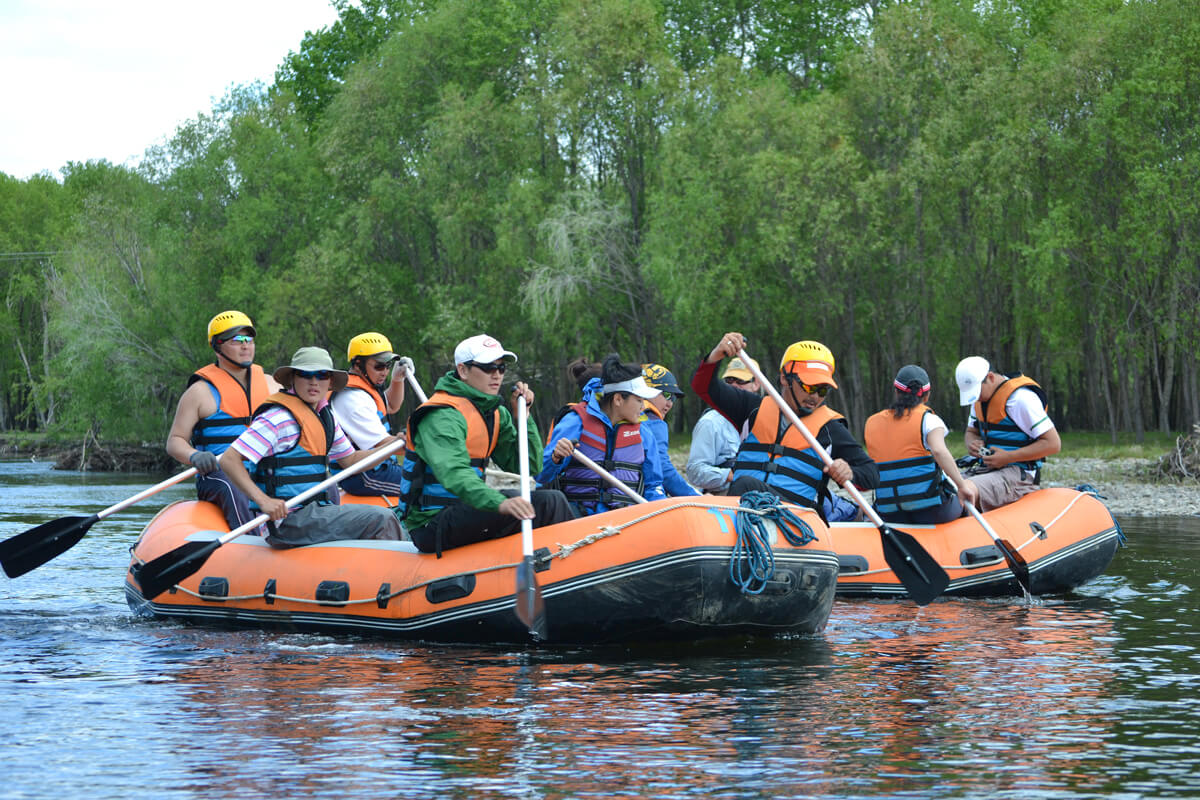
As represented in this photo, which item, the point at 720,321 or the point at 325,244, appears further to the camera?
the point at 325,244

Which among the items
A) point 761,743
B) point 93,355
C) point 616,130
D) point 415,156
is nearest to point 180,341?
point 93,355

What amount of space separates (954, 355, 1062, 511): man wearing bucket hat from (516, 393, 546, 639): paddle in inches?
143

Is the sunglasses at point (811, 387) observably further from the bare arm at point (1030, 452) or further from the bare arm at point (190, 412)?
the bare arm at point (190, 412)

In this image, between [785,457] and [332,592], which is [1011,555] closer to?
[785,457]

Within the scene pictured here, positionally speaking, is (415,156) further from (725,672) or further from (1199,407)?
(725,672)

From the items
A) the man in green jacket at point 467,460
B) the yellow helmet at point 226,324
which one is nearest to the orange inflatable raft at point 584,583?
the man in green jacket at point 467,460

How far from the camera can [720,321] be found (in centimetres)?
3192

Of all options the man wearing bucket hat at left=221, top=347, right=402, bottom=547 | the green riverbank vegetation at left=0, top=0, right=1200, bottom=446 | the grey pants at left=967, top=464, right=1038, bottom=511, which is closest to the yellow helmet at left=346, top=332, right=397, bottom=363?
the man wearing bucket hat at left=221, top=347, right=402, bottom=547

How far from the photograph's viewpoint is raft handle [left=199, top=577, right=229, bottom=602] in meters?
8.17

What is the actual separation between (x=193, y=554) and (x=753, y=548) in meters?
3.02

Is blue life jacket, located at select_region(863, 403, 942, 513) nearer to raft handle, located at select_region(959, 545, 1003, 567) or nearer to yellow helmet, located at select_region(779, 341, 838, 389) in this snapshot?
raft handle, located at select_region(959, 545, 1003, 567)

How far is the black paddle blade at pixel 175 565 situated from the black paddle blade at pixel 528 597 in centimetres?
192

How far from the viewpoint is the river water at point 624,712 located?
481 centimetres

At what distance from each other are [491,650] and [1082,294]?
24818 millimetres
